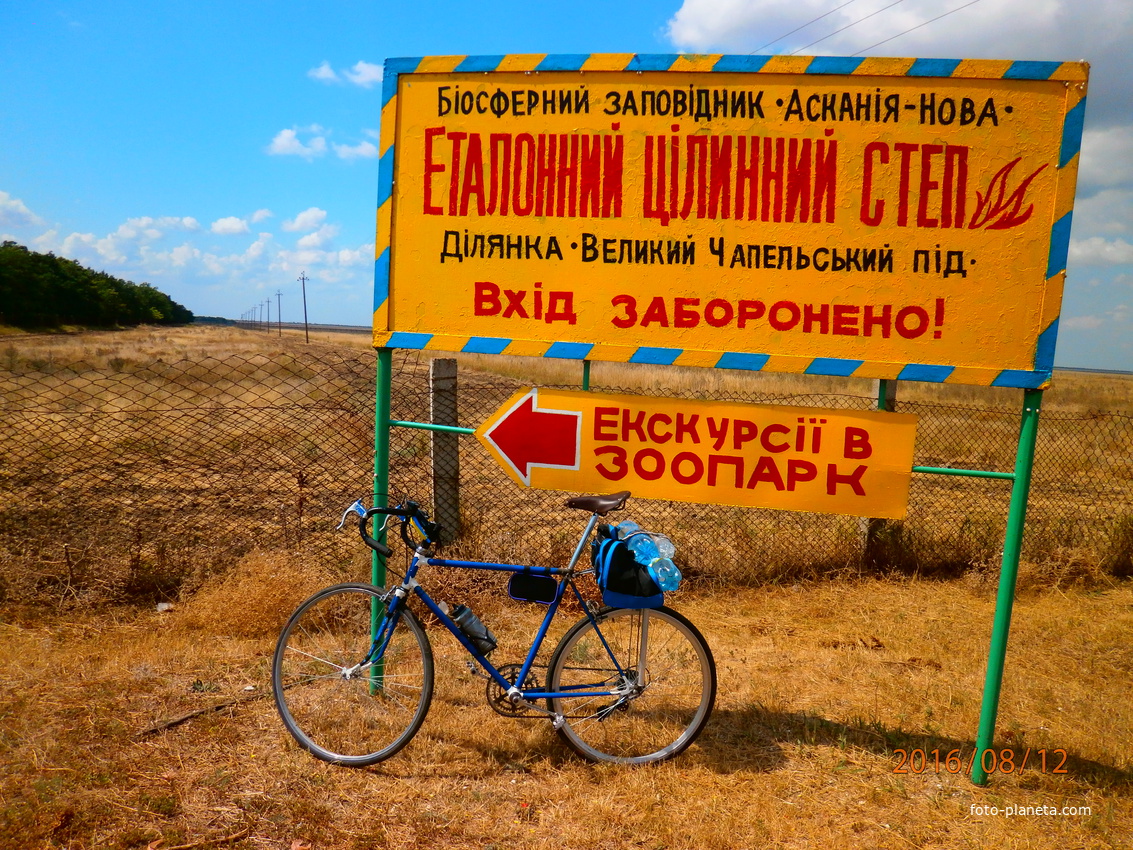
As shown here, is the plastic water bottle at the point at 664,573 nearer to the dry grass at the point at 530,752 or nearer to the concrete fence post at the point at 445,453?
the dry grass at the point at 530,752

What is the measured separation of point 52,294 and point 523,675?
74.9 meters

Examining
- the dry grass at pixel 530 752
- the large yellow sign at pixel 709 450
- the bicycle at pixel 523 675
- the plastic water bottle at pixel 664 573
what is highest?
the large yellow sign at pixel 709 450

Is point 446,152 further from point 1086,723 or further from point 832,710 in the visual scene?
point 1086,723

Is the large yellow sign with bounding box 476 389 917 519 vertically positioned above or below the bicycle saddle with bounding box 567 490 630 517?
above

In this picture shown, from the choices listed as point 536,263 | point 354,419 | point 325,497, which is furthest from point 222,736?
point 354,419

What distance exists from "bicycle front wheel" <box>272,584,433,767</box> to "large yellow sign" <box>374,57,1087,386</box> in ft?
4.59

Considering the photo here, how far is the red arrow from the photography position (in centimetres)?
Result: 341

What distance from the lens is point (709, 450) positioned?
332 cm

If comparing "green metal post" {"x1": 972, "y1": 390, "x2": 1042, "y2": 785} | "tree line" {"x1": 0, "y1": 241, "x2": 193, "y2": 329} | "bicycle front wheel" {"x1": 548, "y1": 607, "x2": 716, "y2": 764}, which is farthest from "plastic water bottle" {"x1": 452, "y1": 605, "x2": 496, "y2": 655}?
"tree line" {"x1": 0, "y1": 241, "x2": 193, "y2": 329}

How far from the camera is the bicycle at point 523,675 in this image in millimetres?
3211

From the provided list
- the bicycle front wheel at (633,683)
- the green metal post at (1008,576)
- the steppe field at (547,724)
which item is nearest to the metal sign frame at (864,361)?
the green metal post at (1008,576)

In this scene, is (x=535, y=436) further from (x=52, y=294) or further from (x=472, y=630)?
(x=52, y=294)
